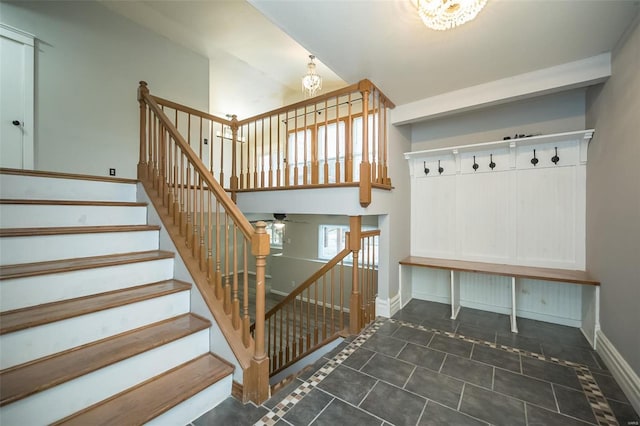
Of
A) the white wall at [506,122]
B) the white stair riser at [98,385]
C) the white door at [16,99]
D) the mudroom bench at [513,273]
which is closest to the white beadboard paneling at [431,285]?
the mudroom bench at [513,273]

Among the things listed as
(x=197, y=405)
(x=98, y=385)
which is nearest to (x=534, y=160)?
(x=197, y=405)

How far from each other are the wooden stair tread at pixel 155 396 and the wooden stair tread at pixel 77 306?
19.0 inches

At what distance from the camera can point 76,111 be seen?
336 cm

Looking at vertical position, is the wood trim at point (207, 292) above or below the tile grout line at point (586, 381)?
above

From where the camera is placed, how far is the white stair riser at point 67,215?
175 cm

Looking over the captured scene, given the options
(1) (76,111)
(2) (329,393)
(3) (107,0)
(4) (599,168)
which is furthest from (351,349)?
(3) (107,0)

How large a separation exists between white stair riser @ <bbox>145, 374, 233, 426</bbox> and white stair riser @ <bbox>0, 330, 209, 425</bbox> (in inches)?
10.1

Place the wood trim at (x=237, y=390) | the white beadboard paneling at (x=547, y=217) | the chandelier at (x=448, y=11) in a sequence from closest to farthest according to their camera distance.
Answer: the chandelier at (x=448, y=11), the wood trim at (x=237, y=390), the white beadboard paneling at (x=547, y=217)

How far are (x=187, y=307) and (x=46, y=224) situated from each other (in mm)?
1175

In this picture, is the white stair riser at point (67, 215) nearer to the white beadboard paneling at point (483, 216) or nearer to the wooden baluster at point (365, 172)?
the wooden baluster at point (365, 172)

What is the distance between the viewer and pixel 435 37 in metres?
2.03

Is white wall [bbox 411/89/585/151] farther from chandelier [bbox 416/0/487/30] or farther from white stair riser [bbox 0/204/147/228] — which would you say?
white stair riser [bbox 0/204/147/228]

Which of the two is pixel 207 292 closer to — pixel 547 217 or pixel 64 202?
pixel 64 202

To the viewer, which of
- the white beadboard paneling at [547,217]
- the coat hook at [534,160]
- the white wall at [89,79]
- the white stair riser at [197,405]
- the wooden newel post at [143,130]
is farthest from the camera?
the white wall at [89,79]
